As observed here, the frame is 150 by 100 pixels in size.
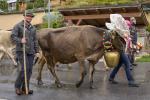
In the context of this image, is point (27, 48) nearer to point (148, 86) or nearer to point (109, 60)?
point (109, 60)

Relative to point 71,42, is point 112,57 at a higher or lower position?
lower

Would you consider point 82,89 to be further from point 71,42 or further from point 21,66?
point 21,66

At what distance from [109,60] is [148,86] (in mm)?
1188

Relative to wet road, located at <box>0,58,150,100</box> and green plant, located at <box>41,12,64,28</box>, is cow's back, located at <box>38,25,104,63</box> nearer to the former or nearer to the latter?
wet road, located at <box>0,58,150,100</box>

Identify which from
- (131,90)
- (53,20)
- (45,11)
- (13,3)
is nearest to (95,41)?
(131,90)

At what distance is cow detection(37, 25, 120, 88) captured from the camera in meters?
12.6

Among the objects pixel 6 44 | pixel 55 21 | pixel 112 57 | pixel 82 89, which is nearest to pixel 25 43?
pixel 82 89

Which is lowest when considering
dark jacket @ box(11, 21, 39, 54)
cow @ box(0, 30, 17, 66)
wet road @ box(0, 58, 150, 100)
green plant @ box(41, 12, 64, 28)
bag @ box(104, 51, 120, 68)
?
green plant @ box(41, 12, 64, 28)

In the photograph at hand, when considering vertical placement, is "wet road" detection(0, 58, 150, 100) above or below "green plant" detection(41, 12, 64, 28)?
above

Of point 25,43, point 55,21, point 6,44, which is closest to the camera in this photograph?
point 25,43

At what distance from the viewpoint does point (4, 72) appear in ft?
56.6

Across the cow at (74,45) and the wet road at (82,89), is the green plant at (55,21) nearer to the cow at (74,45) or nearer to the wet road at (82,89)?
the wet road at (82,89)

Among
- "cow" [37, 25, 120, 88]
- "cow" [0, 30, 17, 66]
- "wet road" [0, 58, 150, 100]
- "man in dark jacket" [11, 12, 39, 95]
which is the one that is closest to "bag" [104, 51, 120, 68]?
"cow" [37, 25, 120, 88]

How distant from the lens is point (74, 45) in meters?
12.8
